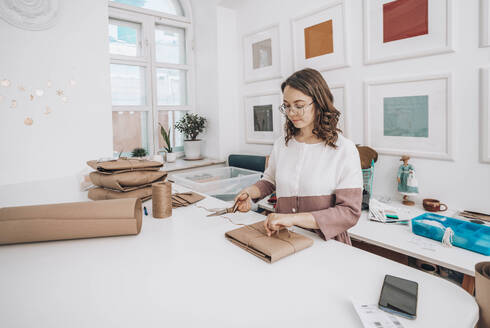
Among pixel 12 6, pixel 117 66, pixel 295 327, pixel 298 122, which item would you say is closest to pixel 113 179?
pixel 298 122

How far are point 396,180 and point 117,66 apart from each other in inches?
128

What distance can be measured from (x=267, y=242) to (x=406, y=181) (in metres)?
1.58

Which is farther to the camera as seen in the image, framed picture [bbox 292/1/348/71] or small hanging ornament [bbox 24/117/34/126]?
small hanging ornament [bbox 24/117/34/126]

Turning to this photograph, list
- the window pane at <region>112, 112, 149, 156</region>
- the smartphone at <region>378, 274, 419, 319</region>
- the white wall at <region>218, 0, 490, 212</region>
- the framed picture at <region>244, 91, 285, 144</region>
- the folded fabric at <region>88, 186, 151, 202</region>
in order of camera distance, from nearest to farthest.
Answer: the smartphone at <region>378, 274, 419, 319</region> → the folded fabric at <region>88, 186, 151, 202</region> → the white wall at <region>218, 0, 490, 212</region> → the framed picture at <region>244, 91, 285, 144</region> → the window pane at <region>112, 112, 149, 156</region>

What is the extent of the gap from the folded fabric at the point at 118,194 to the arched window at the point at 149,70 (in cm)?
217

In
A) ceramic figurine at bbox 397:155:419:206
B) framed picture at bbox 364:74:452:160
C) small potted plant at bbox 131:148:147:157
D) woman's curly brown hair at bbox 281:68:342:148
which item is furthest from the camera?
small potted plant at bbox 131:148:147:157

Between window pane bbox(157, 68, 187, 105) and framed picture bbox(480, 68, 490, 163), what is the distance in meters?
3.32

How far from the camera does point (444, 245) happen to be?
151 cm

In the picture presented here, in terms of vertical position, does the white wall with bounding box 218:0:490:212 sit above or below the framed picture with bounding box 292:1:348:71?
below

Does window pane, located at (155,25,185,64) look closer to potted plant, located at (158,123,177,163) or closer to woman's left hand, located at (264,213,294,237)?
potted plant, located at (158,123,177,163)

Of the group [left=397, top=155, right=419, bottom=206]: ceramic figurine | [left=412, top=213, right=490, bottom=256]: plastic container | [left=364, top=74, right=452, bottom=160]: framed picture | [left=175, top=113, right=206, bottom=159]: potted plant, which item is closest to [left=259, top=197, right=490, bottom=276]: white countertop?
[left=412, top=213, right=490, bottom=256]: plastic container

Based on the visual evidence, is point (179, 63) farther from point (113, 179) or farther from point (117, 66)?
point (113, 179)

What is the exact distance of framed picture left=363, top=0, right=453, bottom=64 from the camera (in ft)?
6.33

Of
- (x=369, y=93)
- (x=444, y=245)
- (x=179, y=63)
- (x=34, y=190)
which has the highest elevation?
(x=179, y=63)
